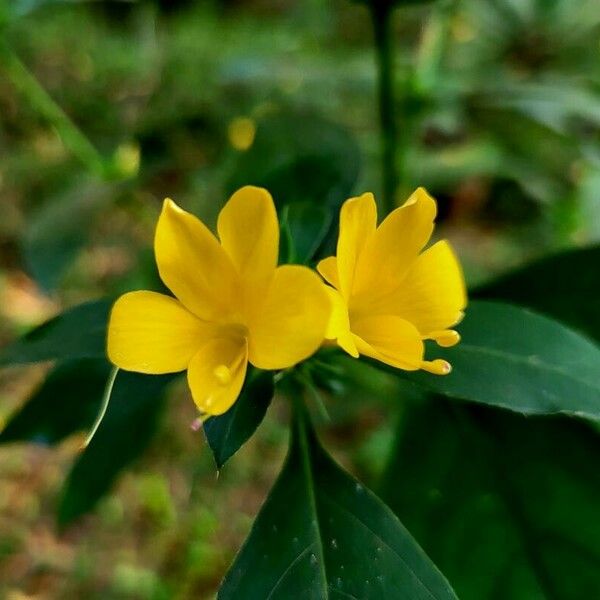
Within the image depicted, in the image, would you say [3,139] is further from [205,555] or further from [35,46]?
[205,555]

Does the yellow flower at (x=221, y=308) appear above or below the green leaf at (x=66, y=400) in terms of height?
above

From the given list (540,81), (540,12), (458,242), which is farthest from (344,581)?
(458,242)

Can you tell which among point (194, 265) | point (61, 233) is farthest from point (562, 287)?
point (61, 233)

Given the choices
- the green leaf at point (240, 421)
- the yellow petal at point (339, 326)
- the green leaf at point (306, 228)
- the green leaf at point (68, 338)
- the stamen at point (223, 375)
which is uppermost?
the yellow petal at point (339, 326)

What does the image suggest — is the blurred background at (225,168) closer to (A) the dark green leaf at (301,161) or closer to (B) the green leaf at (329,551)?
(A) the dark green leaf at (301,161)

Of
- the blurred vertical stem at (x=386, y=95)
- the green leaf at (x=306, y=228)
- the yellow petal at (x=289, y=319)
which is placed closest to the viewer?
the yellow petal at (x=289, y=319)

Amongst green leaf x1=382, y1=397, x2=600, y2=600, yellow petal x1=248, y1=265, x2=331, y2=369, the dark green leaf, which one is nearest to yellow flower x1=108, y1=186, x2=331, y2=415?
yellow petal x1=248, y1=265, x2=331, y2=369

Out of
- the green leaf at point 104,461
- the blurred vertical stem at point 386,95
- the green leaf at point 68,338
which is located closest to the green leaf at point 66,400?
the green leaf at point 104,461

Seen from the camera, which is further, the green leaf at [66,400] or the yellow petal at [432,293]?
the green leaf at [66,400]
